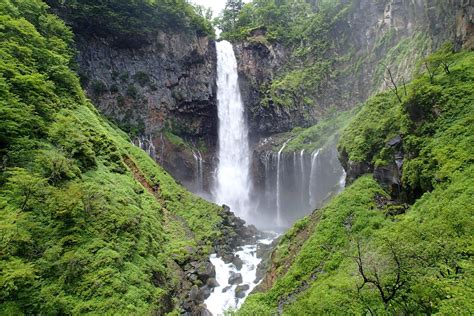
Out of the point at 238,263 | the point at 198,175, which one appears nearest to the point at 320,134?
the point at 198,175

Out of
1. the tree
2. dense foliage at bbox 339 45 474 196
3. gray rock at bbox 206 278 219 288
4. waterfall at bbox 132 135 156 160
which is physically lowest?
gray rock at bbox 206 278 219 288

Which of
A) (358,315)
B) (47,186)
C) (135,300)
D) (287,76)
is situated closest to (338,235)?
(358,315)

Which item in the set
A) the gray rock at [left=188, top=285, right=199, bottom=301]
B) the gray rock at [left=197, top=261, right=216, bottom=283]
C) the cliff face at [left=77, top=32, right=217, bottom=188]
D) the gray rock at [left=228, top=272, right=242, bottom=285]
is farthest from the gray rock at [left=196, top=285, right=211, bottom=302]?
the cliff face at [left=77, top=32, right=217, bottom=188]

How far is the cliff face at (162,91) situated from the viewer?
37.9 metres

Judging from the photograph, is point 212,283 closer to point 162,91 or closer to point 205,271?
point 205,271

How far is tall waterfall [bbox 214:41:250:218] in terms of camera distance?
139ft

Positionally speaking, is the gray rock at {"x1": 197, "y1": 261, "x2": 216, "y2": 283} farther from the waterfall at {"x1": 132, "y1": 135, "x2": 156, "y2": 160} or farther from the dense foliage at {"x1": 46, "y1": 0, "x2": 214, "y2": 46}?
the dense foliage at {"x1": 46, "y1": 0, "x2": 214, "y2": 46}

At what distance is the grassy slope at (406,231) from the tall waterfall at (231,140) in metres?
23.1

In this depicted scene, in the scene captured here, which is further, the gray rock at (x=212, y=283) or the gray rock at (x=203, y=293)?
the gray rock at (x=212, y=283)

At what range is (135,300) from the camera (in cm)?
1266

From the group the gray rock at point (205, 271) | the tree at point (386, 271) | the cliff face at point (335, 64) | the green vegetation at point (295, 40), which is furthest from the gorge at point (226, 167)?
the green vegetation at point (295, 40)

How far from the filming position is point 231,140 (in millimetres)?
44438

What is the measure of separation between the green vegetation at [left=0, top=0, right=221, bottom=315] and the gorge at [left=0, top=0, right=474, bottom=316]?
84mm

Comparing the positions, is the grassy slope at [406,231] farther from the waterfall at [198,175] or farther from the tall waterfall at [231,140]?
the tall waterfall at [231,140]
